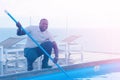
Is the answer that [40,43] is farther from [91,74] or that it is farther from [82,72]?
[91,74]

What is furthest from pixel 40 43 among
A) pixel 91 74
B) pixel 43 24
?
pixel 91 74

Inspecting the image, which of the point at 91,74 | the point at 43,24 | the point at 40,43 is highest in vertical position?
the point at 43,24

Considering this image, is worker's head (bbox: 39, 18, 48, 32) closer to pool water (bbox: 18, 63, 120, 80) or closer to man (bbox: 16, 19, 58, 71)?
man (bbox: 16, 19, 58, 71)

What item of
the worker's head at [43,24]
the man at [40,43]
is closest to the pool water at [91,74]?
the man at [40,43]

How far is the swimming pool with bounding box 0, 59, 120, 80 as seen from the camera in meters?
5.43

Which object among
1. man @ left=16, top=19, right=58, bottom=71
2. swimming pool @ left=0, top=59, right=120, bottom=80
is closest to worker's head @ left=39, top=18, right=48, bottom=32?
man @ left=16, top=19, right=58, bottom=71

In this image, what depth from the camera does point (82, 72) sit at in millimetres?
6238

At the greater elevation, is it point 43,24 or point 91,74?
point 43,24

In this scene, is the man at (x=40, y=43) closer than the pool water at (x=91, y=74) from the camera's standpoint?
No

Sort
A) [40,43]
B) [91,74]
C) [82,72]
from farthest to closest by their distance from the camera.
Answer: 1. [40,43]
2. [91,74]
3. [82,72]

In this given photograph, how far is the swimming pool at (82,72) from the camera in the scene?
17.8ft

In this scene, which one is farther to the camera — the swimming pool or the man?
the man

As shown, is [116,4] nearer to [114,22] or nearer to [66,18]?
[114,22]

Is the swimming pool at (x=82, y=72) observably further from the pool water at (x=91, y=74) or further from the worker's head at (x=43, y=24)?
the worker's head at (x=43, y=24)
